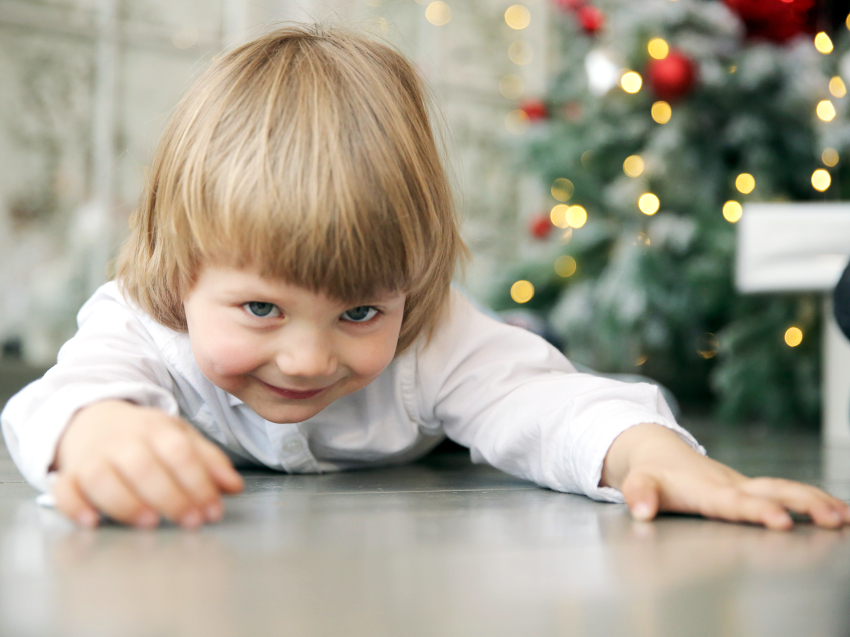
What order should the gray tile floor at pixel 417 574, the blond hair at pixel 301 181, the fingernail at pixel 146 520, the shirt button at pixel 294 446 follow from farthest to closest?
the shirt button at pixel 294 446, the blond hair at pixel 301 181, the fingernail at pixel 146 520, the gray tile floor at pixel 417 574

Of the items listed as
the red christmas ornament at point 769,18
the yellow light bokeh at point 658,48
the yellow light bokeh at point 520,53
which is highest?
the yellow light bokeh at point 520,53

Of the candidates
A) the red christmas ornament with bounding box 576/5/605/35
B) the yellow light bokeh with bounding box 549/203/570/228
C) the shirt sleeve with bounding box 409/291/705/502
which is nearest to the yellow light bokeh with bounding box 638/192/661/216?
the yellow light bokeh with bounding box 549/203/570/228

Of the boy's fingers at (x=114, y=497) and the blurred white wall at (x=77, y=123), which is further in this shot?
the blurred white wall at (x=77, y=123)

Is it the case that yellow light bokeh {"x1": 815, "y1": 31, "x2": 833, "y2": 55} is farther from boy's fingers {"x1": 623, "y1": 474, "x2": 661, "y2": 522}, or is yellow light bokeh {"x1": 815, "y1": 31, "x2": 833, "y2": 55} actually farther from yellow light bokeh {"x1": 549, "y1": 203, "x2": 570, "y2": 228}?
boy's fingers {"x1": 623, "y1": 474, "x2": 661, "y2": 522}

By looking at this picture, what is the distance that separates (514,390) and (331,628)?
486 millimetres

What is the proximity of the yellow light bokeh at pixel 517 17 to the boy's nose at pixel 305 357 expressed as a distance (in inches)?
118

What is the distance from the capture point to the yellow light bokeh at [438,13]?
3090mm

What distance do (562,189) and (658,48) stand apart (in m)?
0.42

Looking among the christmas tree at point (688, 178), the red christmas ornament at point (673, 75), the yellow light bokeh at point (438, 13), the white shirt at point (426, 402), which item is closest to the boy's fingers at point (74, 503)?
the white shirt at point (426, 402)

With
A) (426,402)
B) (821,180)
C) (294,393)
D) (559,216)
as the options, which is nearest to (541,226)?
(559,216)

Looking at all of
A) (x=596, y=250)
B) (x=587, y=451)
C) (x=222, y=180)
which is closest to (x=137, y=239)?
(x=222, y=180)

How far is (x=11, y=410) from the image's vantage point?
0.57 meters

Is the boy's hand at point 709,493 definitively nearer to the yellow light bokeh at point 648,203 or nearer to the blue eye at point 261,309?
the blue eye at point 261,309

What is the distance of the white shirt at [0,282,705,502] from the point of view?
633 mm
